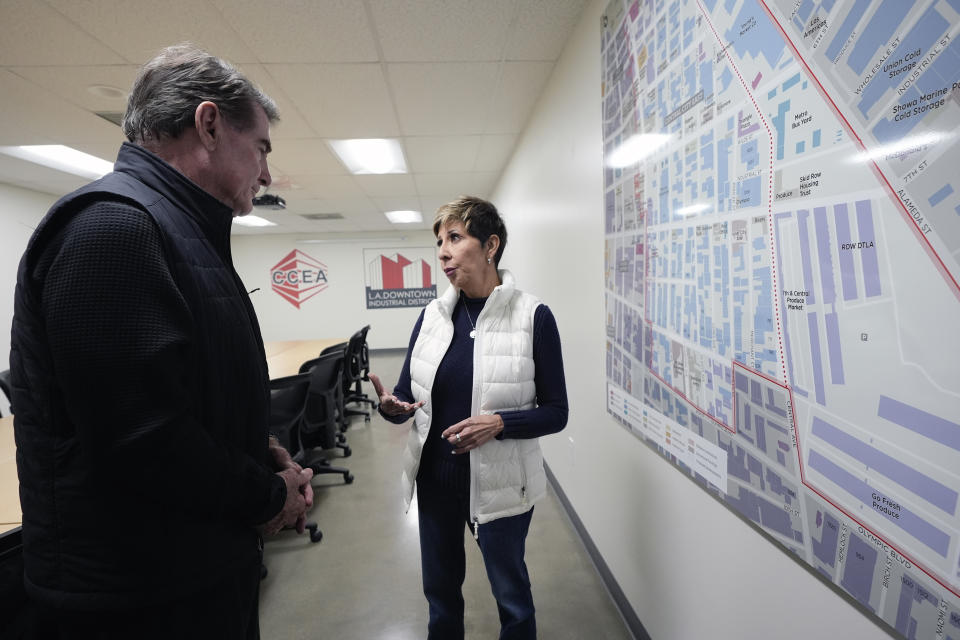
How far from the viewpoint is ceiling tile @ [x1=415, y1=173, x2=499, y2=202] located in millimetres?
4699

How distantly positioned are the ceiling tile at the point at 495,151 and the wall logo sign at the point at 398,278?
4494 mm

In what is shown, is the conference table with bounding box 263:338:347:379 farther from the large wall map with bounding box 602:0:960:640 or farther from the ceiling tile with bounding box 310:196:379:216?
the large wall map with bounding box 602:0:960:640

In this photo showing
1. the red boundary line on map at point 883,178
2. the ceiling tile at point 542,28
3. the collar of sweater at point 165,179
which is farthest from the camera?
the ceiling tile at point 542,28

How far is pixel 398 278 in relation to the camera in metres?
8.83

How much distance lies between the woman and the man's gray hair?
70 cm

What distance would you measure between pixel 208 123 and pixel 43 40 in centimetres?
218

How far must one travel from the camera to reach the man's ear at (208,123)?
755mm

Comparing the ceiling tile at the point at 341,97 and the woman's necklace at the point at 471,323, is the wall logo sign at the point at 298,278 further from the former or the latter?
the woman's necklace at the point at 471,323

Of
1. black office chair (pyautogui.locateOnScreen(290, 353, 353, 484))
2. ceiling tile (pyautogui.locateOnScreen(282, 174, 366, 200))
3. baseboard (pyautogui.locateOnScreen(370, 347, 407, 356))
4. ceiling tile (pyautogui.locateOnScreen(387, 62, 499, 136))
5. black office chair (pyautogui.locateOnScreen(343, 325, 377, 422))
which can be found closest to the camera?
ceiling tile (pyautogui.locateOnScreen(387, 62, 499, 136))

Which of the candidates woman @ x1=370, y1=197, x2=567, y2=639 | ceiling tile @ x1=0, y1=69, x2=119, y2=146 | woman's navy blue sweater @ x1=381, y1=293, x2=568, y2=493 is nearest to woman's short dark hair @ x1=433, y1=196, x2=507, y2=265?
woman @ x1=370, y1=197, x2=567, y2=639

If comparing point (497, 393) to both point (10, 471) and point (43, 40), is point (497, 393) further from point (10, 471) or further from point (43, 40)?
point (43, 40)

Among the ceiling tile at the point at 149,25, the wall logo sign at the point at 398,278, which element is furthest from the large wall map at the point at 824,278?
the wall logo sign at the point at 398,278

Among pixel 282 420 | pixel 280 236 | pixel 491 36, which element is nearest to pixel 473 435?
pixel 282 420

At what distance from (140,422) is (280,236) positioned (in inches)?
356
